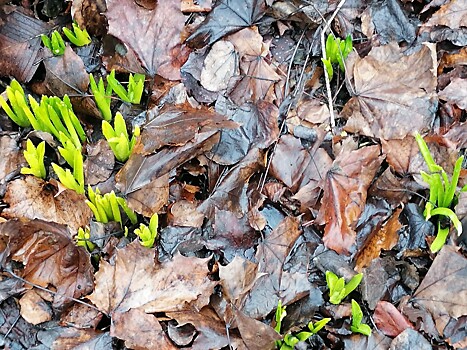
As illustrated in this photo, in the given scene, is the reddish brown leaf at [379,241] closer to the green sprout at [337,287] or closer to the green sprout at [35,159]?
the green sprout at [337,287]

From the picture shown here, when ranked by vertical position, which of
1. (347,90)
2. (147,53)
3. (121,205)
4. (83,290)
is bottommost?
(83,290)

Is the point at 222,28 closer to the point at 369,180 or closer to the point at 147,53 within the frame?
the point at 147,53

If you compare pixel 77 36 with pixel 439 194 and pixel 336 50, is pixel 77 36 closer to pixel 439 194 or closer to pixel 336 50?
pixel 336 50

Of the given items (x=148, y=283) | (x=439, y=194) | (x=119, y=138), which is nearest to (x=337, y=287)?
(x=439, y=194)

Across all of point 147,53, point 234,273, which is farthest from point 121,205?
point 147,53

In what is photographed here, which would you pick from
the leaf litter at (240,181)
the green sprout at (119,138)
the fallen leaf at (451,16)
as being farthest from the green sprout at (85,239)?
the fallen leaf at (451,16)

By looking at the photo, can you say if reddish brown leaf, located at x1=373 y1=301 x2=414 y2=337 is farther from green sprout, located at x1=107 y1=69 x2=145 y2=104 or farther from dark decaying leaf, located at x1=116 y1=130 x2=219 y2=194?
green sprout, located at x1=107 y1=69 x2=145 y2=104
